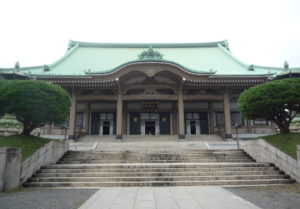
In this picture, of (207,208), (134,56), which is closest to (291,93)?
(207,208)

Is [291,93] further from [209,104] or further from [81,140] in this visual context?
[81,140]

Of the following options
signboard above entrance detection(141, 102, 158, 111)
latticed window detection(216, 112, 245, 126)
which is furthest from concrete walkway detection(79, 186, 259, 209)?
latticed window detection(216, 112, 245, 126)

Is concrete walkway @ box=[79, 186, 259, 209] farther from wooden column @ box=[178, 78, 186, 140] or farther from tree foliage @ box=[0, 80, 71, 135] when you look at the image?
wooden column @ box=[178, 78, 186, 140]

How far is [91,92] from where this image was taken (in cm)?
1897

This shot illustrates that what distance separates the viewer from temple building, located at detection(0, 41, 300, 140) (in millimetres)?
16781

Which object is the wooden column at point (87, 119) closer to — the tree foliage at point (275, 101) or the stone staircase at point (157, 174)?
the stone staircase at point (157, 174)

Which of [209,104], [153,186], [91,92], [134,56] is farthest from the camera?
[134,56]

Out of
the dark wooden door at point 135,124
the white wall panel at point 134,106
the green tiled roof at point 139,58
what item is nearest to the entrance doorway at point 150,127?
the dark wooden door at point 135,124

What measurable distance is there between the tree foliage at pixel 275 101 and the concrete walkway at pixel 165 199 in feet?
17.0

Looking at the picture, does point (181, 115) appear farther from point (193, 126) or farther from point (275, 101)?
point (275, 101)

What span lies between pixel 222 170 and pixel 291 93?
4.97 metres

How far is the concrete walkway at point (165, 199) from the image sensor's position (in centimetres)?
512

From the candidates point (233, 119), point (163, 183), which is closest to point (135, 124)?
point (233, 119)

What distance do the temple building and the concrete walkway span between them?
33.3 ft
